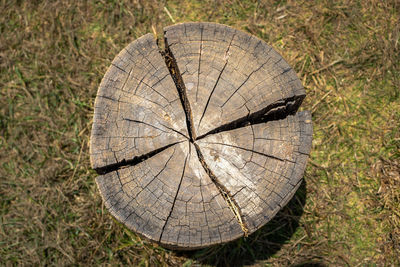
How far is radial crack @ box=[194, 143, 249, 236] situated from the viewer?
7.30 feet

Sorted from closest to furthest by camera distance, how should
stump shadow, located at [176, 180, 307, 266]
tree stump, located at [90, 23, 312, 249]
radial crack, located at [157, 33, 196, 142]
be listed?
1. tree stump, located at [90, 23, 312, 249]
2. radial crack, located at [157, 33, 196, 142]
3. stump shadow, located at [176, 180, 307, 266]

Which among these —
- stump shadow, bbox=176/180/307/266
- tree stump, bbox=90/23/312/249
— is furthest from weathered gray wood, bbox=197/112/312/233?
stump shadow, bbox=176/180/307/266

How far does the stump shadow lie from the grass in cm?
1

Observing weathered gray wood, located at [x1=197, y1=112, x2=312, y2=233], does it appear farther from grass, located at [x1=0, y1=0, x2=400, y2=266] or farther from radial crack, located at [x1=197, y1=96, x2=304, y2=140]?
grass, located at [x1=0, y1=0, x2=400, y2=266]

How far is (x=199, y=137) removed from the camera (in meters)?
2.27

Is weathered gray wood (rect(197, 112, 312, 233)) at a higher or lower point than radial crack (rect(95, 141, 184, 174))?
lower

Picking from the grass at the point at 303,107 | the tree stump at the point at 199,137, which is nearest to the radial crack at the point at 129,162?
the tree stump at the point at 199,137

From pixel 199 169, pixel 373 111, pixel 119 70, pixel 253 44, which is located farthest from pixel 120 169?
pixel 373 111

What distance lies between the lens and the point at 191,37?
2473 millimetres

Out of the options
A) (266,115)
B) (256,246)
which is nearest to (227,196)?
(266,115)

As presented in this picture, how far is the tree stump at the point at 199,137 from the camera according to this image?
2.22 metres

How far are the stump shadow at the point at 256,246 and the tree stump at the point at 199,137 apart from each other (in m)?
1.09

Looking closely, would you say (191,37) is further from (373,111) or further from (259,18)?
(373,111)

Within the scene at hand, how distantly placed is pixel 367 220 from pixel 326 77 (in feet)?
5.13
